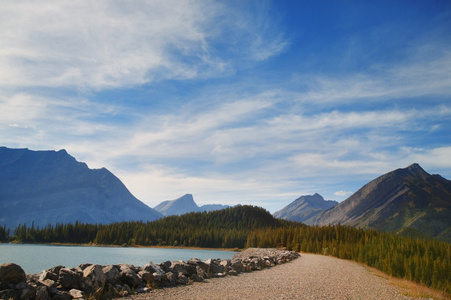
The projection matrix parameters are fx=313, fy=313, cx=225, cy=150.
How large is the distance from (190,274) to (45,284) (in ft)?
33.0

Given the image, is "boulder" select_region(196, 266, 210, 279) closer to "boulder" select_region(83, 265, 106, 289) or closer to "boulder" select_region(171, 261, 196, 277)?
"boulder" select_region(171, 261, 196, 277)

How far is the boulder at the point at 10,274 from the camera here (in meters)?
12.9

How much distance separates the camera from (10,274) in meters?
13.0

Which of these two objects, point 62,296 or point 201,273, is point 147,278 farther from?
point 62,296

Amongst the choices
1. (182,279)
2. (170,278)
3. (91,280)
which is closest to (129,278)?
(91,280)

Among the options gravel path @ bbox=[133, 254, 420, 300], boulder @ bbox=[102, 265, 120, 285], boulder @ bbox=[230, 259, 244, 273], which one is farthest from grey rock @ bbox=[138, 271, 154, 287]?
boulder @ bbox=[230, 259, 244, 273]

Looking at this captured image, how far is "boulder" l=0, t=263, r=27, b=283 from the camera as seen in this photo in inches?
508

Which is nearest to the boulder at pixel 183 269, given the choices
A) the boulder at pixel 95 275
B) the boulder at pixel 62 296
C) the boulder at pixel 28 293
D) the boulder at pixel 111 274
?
the boulder at pixel 111 274

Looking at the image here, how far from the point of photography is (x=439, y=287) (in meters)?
25.4

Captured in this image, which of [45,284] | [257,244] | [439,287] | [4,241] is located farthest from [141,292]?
[4,241]

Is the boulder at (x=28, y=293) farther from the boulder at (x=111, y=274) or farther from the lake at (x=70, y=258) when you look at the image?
the lake at (x=70, y=258)

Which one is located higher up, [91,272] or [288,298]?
[91,272]

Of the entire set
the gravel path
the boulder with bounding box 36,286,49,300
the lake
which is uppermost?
the boulder with bounding box 36,286,49,300

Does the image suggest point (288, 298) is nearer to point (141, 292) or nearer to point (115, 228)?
point (141, 292)
